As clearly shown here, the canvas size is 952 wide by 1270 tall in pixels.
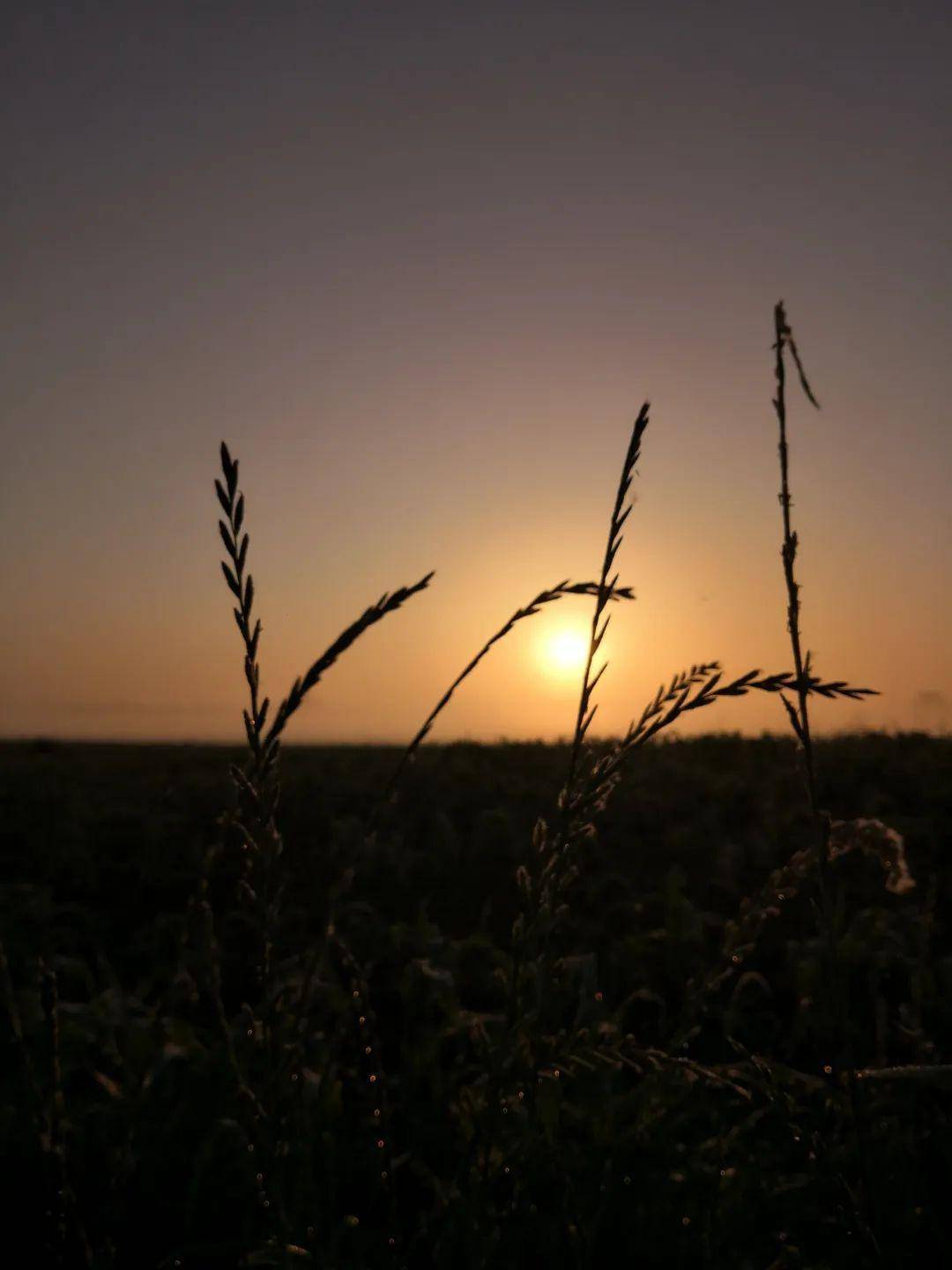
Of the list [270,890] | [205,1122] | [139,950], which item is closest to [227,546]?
[270,890]

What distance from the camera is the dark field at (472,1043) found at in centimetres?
114

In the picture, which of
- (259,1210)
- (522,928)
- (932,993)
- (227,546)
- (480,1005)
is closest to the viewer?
(227,546)

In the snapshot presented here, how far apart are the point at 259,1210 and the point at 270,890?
1598mm

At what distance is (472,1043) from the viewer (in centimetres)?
359

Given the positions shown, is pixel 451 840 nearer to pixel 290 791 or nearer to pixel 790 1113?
pixel 290 791

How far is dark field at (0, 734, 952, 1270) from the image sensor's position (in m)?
1.14

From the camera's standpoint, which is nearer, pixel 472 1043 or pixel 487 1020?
pixel 487 1020

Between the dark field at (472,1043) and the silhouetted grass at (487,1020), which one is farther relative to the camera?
the dark field at (472,1043)

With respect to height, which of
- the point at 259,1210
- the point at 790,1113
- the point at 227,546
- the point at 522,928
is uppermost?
the point at 227,546

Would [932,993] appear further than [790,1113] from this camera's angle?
Yes

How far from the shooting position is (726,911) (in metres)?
6.13

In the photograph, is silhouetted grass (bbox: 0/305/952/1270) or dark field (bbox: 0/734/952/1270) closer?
silhouetted grass (bbox: 0/305/952/1270)

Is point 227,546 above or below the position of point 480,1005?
above

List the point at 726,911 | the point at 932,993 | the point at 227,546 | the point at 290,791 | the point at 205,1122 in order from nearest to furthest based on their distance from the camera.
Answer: the point at 227,546
the point at 205,1122
the point at 932,993
the point at 726,911
the point at 290,791
